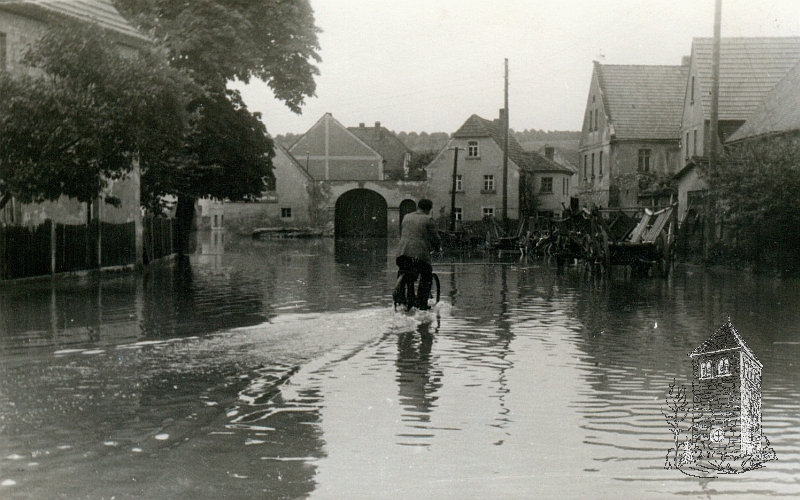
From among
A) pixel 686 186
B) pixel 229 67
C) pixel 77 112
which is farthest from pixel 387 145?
pixel 77 112

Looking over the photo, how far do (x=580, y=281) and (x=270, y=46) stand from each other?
56.5 ft

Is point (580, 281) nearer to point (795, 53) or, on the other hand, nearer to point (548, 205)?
point (795, 53)

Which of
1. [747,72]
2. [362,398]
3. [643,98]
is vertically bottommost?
[362,398]

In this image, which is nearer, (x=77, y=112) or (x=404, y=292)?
(x=404, y=292)

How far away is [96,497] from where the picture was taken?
4.68 meters

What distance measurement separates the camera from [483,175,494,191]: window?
66562mm

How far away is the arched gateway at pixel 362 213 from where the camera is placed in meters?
70.2

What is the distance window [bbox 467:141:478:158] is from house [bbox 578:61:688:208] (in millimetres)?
12505

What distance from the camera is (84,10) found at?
21.3 meters

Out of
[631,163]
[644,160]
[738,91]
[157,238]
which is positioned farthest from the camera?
[644,160]

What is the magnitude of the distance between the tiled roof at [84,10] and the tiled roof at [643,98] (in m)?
32.4

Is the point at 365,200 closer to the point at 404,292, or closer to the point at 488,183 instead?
the point at 488,183

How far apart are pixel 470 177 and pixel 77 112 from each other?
51262mm

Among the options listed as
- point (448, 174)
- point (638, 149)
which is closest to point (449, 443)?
point (638, 149)
